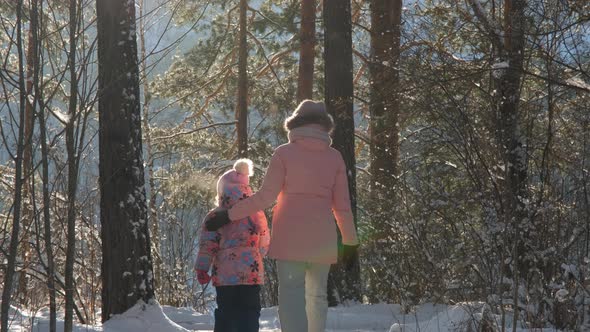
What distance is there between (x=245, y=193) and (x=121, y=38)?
2136 millimetres

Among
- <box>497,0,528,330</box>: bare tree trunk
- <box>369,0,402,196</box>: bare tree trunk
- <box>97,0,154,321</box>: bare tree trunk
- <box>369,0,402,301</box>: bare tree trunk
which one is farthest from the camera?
<box>369,0,402,196</box>: bare tree trunk

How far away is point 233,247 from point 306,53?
9.30 metres

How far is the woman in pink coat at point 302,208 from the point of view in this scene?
4.38 metres

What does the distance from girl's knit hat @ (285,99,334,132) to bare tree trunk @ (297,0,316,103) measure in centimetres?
874

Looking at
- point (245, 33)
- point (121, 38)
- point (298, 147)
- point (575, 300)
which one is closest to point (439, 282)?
point (575, 300)

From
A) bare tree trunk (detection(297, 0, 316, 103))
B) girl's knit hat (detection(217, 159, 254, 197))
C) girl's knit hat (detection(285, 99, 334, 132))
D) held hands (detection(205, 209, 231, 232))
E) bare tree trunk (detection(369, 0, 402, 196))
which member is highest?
bare tree trunk (detection(297, 0, 316, 103))

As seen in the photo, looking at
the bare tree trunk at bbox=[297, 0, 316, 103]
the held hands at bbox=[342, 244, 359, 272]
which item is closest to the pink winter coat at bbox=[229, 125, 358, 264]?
the held hands at bbox=[342, 244, 359, 272]

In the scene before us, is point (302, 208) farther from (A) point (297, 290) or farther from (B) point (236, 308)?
(B) point (236, 308)

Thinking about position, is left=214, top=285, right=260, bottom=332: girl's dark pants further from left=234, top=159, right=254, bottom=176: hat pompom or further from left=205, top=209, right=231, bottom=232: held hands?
left=234, top=159, right=254, bottom=176: hat pompom

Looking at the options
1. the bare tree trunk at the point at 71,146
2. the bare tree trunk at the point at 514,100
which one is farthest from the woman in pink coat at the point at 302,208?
the bare tree trunk at the point at 514,100

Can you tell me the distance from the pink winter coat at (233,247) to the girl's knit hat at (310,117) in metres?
0.60

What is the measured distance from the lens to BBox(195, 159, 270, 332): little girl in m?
4.71

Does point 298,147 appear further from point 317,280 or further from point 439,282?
point 439,282

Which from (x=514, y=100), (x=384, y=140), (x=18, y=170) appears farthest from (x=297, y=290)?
(x=384, y=140)
